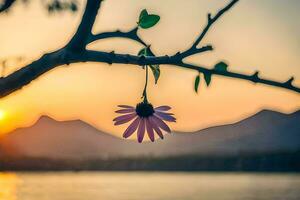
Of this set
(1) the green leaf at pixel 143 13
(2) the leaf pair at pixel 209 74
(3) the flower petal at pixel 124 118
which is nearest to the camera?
(2) the leaf pair at pixel 209 74

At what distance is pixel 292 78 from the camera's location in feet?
6.39

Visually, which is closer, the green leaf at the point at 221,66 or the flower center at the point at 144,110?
the green leaf at the point at 221,66

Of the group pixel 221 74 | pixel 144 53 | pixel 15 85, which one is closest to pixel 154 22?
pixel 144 53

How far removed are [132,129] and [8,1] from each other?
83cm

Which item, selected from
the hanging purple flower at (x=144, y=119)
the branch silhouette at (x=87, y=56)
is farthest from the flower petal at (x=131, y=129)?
the branch silhouette at (x=87, y=56)

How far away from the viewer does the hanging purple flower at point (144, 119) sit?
2.20 m

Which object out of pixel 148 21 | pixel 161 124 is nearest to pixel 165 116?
pixel 161 124

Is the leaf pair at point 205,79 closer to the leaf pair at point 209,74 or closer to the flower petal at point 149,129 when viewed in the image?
the leaf pair at point 209,74

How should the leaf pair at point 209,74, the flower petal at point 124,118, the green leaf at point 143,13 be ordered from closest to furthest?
the leaf pair at point 209,74, the flower petal at point 124,118, the green leaf at point 143,13

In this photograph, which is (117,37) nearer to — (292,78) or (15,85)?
(15,85)

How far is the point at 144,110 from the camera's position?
237 centimetres

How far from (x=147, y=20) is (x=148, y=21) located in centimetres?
1

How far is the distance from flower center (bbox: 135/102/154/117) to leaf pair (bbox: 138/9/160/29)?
29 centimetres

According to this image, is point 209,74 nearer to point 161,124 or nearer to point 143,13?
point 161,124
